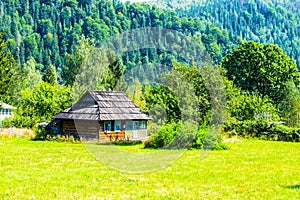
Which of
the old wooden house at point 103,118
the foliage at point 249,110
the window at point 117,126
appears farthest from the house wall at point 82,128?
the foliage at point 249,110

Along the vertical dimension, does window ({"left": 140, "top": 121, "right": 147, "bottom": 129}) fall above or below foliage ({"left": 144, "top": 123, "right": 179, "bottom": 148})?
above

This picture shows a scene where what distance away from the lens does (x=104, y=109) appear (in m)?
42.0

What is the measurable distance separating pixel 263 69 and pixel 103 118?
41.7m

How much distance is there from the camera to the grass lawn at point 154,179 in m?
14.7

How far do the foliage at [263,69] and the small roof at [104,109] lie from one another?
1391 inches

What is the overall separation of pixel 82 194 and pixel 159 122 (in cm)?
2829

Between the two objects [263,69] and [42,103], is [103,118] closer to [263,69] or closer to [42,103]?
[42,103]

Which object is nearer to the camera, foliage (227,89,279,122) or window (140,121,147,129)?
window (140,121,147,129)

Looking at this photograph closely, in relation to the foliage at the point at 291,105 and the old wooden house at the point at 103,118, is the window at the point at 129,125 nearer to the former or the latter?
the old wooden house at the point at 103,118

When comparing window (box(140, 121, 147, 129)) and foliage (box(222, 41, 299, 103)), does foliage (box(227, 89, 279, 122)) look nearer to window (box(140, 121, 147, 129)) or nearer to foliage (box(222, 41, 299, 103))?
window (box(140, 121, 147, 129))

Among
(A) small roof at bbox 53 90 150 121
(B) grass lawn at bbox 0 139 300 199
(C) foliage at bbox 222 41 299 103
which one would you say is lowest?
(B) grass lawn at bbox 0 139 300 199

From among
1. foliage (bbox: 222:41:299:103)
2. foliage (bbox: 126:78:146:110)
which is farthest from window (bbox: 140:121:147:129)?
foliage (bbox: 222:41:299:103)

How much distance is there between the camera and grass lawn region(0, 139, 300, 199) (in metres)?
14.7

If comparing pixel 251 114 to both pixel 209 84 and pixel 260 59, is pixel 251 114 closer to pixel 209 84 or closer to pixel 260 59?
pixel 209 84
